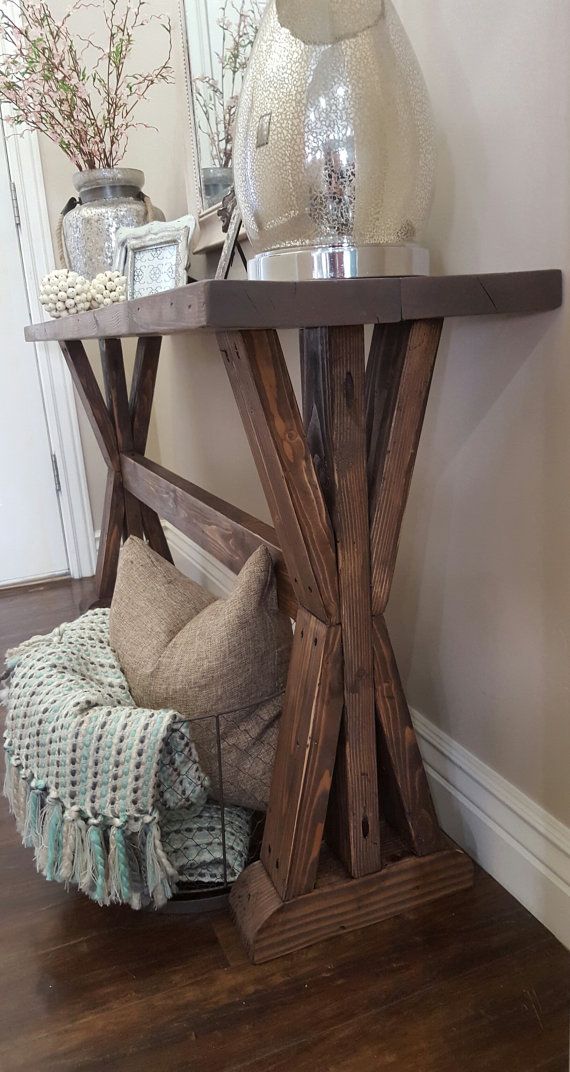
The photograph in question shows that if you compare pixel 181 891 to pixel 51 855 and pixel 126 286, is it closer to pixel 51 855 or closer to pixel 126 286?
pixel 51 855

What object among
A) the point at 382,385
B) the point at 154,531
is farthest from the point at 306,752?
the point at 154,531

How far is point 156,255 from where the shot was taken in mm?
1709

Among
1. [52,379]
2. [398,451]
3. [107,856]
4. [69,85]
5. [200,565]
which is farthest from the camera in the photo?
[52,379]

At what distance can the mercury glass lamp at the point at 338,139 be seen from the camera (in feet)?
2.95

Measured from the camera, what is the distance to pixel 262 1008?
0.99 meters

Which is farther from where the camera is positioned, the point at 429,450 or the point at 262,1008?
the point at 429,450

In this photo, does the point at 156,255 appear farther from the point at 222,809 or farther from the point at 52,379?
the point at 222,809

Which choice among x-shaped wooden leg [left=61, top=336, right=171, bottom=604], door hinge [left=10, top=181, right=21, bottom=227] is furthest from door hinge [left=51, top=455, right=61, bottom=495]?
door hinge [left=10, top=181, right=21, bottom=227]

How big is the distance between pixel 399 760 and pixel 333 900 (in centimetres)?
21

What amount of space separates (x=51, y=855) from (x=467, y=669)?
0.64m

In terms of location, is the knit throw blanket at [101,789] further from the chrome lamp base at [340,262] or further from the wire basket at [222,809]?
the chrome lamp base at [340,262]

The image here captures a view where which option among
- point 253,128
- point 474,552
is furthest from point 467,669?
point 253,128

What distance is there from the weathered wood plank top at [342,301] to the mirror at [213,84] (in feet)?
2.89

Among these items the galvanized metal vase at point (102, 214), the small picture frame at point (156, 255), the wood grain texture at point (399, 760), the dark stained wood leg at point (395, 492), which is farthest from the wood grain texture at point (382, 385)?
the galvanized metal vase at point (102, 214)
